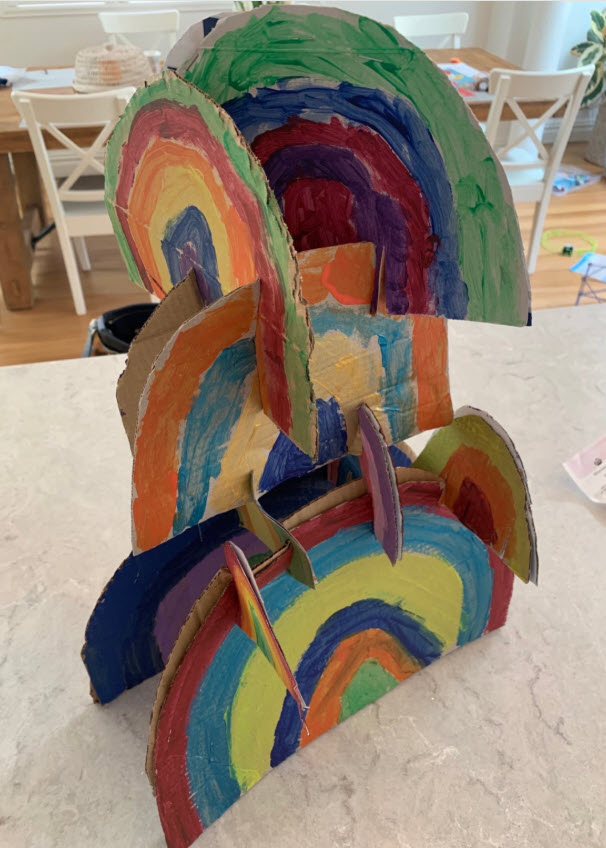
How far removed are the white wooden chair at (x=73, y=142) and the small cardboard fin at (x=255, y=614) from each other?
164 cm

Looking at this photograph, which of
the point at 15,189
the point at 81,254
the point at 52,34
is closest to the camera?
the point at 15,189

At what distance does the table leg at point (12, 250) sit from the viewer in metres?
2.38

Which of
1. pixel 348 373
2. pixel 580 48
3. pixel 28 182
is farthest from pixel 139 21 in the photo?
pixel 348 373

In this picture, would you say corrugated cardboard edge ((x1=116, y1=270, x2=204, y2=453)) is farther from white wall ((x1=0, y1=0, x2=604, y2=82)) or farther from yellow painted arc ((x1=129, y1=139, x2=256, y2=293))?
white wall ((x1=0, y1=0, x2=604, y2=82))

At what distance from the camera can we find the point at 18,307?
8.32ft

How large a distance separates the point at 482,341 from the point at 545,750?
0.65 metres

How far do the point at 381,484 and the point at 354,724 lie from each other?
236 millimetres

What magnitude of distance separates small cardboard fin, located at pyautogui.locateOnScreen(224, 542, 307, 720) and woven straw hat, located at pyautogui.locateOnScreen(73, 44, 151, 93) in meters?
2.18

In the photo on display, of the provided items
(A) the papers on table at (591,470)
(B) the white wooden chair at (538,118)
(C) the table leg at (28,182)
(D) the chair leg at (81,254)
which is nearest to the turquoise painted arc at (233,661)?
(A) the papers on table at (591,470)

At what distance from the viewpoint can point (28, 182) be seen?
2.99m

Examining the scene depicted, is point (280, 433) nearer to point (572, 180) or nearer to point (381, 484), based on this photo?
point (381, 484)

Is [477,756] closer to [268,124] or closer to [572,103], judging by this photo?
[268,124]

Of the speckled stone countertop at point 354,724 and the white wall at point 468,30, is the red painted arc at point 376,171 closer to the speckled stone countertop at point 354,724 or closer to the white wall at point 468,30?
the speckled stone countertop at point 354,724

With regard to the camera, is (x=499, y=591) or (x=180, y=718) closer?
(x=180, y=718)
